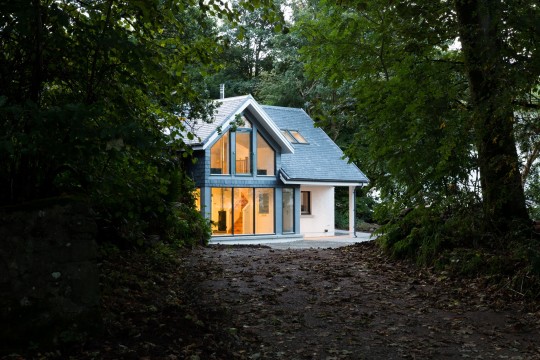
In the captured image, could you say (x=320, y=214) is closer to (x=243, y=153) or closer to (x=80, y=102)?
(x=243, y=153)

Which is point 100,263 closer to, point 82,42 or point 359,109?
point 82,42

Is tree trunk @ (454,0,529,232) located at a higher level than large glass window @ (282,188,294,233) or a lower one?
higher

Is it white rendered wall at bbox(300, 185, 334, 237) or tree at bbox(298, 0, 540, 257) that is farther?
white rendered wall at bbox(300, 185, 334, 237)

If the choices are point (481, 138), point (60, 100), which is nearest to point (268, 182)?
point (481, 138)

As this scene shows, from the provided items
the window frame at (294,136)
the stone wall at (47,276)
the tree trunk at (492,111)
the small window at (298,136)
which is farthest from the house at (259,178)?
the stone wall at (47,276)

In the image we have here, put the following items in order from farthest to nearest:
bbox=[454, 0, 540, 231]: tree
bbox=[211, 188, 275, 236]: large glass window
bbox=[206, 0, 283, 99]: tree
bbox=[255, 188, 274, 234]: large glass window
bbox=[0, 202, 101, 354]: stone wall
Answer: bbox=[206, 0, 283, 99]: tree < bbox=[255, 188, 274, 234]: large glass window < bbox=[211, 188, 275, 236]: large glass window < bbox=[454, 0, 540, 231]: tree < bbox=[0, 202, 101, 354]: stone wall

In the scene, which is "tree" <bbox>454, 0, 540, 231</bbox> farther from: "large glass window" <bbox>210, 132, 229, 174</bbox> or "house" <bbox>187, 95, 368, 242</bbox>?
"large glass window" <bbox>210, 132, 229, 174</bbox>

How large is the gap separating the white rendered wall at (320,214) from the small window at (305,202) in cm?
18

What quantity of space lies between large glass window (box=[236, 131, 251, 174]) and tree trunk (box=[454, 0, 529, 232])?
17.2 metres

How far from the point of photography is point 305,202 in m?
30.0

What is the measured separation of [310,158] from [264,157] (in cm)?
326

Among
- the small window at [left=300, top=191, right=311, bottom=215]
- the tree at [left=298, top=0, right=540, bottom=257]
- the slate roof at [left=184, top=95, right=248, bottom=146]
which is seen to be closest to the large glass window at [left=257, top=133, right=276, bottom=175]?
the slate roof at [left=184, top=95, right=248, bottom=146]

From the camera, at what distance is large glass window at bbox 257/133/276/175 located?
88.5ft

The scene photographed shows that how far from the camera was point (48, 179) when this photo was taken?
584 cm
